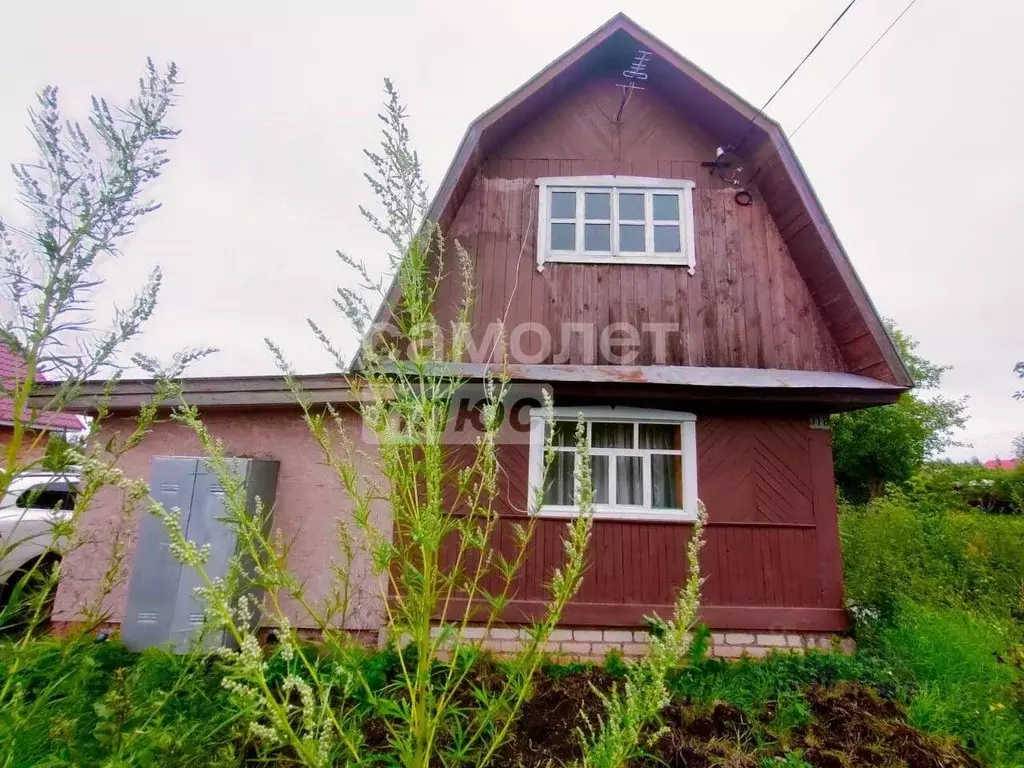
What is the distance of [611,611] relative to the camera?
200 inches

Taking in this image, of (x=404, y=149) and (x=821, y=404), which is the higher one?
(x=404, y=149)

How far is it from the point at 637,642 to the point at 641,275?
403 centimetres

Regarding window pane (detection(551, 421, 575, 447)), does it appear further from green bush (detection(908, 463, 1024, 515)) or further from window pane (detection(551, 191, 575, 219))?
green bush (detection(908, 463, 1024, 515))

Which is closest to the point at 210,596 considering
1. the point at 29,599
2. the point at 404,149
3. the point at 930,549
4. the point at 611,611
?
the point at 29,599

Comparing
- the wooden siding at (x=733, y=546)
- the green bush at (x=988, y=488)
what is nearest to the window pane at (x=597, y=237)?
the wooden siding at (x=733, y=546)

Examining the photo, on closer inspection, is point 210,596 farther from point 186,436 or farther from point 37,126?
point 186,436

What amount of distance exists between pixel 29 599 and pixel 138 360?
812 mm

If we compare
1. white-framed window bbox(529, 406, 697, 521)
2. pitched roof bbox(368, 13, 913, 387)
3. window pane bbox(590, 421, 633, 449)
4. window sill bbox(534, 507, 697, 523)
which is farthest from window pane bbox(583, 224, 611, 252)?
window sill bbox(534, 507, 697, 523)

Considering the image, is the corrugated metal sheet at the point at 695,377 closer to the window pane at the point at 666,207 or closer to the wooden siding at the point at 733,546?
the wooden siding at the point at 733,546

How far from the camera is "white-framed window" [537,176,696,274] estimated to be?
19.7 feet

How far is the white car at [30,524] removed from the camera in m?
1.60

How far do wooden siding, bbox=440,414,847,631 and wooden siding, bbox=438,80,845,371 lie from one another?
3.31ft

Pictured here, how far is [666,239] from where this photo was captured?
20.1ft

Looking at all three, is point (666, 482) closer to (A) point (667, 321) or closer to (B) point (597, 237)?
(A) point (667, 321)
